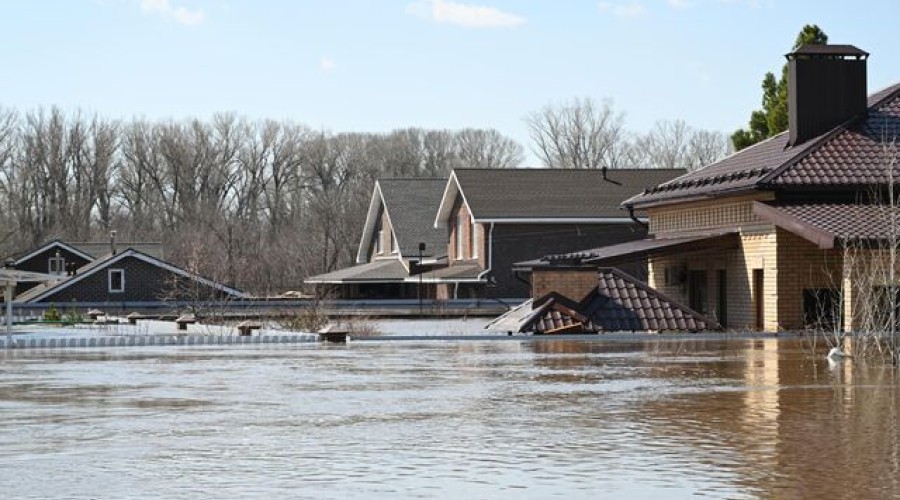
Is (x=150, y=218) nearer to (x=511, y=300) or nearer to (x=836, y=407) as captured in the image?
(x=511, y=300)

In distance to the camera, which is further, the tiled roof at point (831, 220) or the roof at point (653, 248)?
the roof at point (653, 248)

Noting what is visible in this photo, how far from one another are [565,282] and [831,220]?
21.6 feet

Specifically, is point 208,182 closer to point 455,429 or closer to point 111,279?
point 111,279

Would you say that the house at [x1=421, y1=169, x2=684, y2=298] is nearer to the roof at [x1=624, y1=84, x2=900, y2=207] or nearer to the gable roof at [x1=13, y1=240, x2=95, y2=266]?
the roof at [x1=624, y1=84, x2=900, y2=207]

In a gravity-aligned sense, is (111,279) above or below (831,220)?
below

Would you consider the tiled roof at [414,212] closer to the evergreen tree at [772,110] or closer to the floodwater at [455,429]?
the evergreen tree at [772,110]

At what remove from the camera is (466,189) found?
6562cm

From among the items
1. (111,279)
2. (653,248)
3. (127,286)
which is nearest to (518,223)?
(127,286)

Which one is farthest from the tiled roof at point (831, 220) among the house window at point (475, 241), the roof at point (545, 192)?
the house window at point (475, 241)

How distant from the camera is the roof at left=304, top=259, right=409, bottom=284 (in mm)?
69250

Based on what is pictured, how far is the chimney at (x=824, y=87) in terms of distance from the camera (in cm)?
4216

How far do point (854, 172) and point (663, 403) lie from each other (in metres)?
21.4

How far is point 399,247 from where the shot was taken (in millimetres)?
71625

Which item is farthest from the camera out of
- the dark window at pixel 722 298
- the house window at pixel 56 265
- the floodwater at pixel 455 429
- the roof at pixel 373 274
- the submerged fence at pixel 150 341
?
the house window at pixel 56 265
